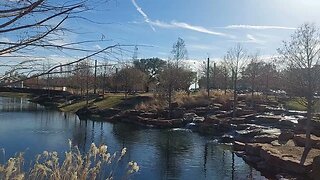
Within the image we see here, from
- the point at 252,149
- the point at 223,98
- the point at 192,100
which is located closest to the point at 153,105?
the point at 192,100

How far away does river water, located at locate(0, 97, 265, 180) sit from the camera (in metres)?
16.4

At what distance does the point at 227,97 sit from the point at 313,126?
19.0m

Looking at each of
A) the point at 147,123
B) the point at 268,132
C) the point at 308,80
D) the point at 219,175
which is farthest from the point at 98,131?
the point at 308,80

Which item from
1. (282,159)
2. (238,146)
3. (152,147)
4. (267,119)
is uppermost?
(267,119)

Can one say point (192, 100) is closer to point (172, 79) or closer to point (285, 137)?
point (172, 79)

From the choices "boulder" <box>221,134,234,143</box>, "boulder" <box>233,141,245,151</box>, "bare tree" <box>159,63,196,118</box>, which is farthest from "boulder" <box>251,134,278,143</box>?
"bare tree" <box>159,63,196,118</box>

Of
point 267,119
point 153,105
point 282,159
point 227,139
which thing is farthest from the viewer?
point 153,105

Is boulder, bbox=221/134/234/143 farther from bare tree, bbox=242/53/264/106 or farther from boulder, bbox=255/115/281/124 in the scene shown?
bare tree, bbox=242/53/264/106

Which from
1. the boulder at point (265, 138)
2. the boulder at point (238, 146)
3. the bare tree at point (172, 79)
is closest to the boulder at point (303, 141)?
the boulder at point (265, 138)

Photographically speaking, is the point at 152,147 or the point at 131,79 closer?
the point at 152,147

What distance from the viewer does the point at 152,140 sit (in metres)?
25.3

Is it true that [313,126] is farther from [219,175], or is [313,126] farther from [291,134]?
[219,175]

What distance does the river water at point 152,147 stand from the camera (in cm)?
1644

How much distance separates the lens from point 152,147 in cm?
2245
